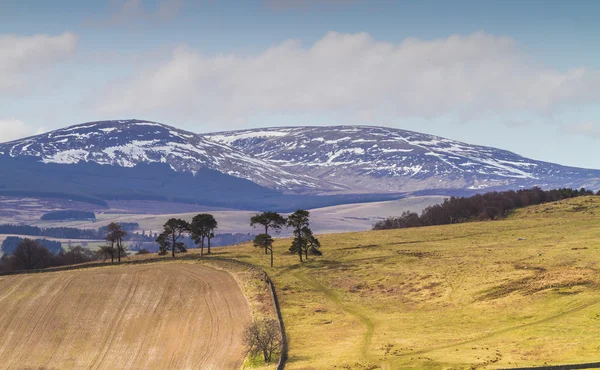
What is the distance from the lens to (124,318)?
112 m

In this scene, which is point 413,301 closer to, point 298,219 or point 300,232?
point 298,219

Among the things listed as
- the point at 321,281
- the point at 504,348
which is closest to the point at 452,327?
the point at 504,348

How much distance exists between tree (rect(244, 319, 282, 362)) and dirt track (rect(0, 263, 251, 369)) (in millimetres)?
2222

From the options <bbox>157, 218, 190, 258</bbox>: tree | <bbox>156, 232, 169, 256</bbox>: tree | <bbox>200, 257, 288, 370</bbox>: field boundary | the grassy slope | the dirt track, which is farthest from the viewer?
<bbox>156, 232, 169, 256</bbox>: tree

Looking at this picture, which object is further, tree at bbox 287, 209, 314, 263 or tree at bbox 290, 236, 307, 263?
tree at bbox 287, 209, 314, 263

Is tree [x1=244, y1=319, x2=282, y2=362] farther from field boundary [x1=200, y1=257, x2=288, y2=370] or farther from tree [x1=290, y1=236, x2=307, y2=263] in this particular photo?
tree [x1=290, y1=236, x2=307, y2=263]

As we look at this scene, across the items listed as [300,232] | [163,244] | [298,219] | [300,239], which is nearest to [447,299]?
[300,239]

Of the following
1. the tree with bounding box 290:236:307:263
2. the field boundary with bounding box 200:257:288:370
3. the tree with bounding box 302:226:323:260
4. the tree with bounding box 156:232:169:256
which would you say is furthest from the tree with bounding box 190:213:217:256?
the tree with bounding box 290:236:307:263

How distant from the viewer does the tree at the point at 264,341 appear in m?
85.9

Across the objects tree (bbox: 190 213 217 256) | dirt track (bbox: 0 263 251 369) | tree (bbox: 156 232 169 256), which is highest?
tree (bbox: 190 213 217 256)

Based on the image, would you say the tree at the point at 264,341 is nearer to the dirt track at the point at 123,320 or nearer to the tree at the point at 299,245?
→ the dirt track at the point at 123,320

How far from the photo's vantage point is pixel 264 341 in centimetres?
8675

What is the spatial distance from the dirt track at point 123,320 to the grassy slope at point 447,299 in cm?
1043

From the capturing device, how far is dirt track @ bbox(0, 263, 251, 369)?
306 feet
